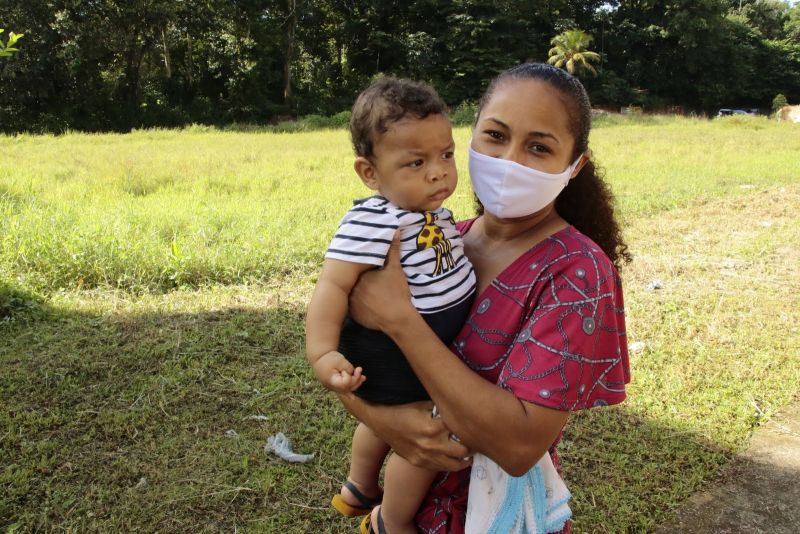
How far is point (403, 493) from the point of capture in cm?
146

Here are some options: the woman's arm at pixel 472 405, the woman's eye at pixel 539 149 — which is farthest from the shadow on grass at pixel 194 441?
the woman's eye at pixel 539 149

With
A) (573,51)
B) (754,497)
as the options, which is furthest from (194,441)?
(573,51)

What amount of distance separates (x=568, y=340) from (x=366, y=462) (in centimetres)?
81

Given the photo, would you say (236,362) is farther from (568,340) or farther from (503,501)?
(568,340)

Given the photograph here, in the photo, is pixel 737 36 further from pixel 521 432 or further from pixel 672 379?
pixel 521 432

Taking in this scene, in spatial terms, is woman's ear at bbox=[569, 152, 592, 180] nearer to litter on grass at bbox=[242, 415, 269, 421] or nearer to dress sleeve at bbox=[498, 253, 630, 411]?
dress sleeve at bbox=[498, 253, 630, 411]

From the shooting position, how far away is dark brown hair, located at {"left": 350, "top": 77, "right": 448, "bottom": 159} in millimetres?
1428

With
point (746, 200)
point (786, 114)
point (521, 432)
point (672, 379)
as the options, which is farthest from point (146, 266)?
point (786, 114)

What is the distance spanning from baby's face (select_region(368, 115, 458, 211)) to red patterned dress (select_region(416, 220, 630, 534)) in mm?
249

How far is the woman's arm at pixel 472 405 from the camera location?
1.16m

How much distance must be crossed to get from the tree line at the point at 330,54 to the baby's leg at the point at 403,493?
22.8m

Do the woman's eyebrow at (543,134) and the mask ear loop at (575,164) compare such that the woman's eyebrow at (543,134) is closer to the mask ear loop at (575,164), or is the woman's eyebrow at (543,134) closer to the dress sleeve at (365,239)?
the mask ear loop at (575,164)

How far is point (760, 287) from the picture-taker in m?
5.00

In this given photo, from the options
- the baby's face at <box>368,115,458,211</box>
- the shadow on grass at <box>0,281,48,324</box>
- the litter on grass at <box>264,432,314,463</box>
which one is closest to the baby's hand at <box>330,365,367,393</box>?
the baby's face at <box>368,115,458,211</box>
